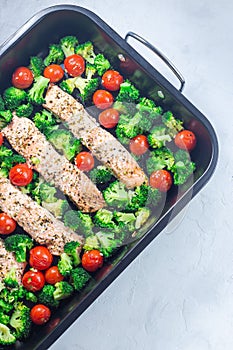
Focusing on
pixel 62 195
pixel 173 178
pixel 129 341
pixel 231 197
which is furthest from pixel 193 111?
pixel 129 341

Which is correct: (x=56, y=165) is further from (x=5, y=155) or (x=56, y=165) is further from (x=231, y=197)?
(x=231, y=197)

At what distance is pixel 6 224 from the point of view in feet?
11.8

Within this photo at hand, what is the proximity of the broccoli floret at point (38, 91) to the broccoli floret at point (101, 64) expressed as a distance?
0.31 metres

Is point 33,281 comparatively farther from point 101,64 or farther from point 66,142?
point 101,64

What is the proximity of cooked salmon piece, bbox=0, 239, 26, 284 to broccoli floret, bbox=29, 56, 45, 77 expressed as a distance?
41.5 inches

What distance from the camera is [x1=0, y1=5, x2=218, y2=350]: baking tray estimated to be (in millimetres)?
3318

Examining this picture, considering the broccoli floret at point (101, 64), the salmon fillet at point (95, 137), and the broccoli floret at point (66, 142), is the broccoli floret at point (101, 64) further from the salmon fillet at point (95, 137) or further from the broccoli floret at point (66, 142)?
the broccoli floret at point (66, 142)

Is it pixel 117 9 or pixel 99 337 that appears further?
pixel 117 9

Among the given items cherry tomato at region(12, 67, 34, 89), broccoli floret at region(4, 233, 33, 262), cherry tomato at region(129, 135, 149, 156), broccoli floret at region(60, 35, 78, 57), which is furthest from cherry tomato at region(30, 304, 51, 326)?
broccoli floret at region(60, 35, 78, 57)

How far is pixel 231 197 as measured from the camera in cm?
388

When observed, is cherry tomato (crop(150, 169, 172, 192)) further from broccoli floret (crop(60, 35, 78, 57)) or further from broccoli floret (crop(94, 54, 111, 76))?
broccoli floret (crop(60, 35, 78, 57))

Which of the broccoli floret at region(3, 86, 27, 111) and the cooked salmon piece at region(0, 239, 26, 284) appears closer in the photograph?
the cooked salmon piece at region(0, 239, 26, 284)

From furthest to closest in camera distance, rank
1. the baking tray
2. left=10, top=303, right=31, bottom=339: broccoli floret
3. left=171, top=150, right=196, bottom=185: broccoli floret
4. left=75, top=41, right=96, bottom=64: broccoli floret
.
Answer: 1. left=75, top=41, right=96, bottom=64: broccoli floret
2. left=171, top=150, right=196, bottom=185: broccoli floret
3. left=10, top=303, right=31, bottom=339: broccoli floret
4. the baking tray

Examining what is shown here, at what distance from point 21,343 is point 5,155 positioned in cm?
109
